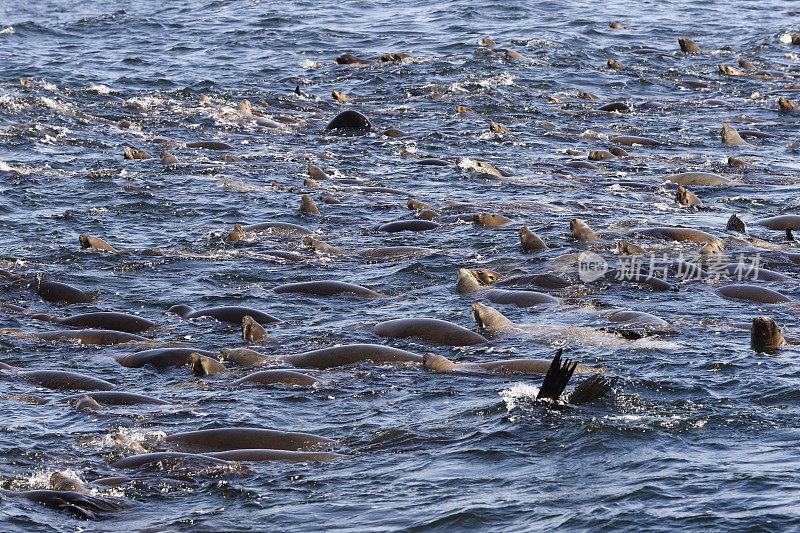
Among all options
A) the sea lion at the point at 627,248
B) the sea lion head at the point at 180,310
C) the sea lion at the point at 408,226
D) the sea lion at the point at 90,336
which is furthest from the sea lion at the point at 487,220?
the sea lion at the point at 90,336

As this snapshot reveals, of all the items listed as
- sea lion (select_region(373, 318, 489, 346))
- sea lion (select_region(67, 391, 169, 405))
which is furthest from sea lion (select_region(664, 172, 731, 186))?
sea lion (select_region(67, 391, 169, 405))

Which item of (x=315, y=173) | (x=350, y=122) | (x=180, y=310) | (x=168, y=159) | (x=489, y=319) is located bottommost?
(x=180, y=310)

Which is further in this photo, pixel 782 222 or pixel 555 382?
pixel 782 222

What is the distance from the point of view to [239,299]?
10898 mm

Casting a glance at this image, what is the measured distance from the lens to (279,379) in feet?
27.4

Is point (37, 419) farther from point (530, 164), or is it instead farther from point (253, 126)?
point (253, 126)

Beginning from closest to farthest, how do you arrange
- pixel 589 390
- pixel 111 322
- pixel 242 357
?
pixel 589 390 → pixel 242 357 → pixel 111 322

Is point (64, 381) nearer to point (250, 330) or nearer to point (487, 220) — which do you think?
point (250, 330)

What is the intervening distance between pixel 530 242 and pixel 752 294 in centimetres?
265

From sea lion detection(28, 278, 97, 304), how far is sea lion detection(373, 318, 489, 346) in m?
3.17

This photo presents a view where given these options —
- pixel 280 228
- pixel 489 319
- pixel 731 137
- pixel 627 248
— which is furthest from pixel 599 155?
pixel 489 319

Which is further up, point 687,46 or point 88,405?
point 687,46

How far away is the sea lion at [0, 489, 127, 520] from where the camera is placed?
624cm

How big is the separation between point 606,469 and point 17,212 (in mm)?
9662
